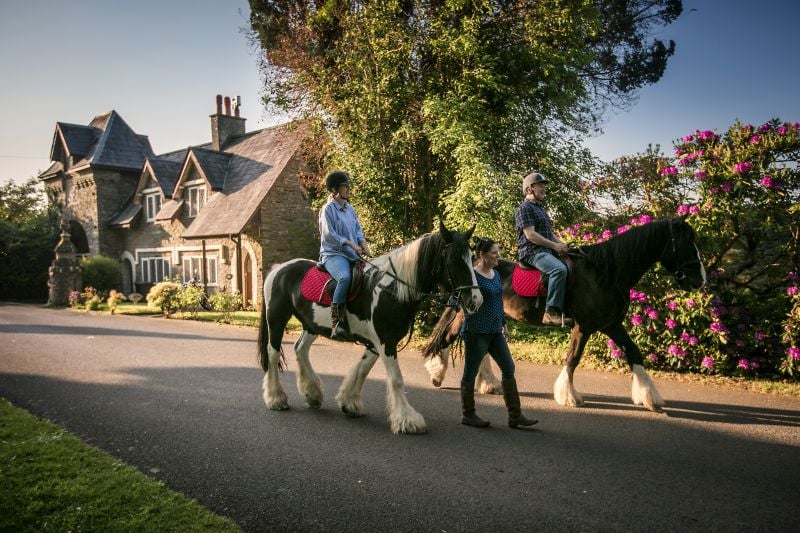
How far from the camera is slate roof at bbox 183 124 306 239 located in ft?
73.6

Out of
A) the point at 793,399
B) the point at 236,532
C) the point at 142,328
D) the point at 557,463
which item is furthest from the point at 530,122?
the point at 142,328

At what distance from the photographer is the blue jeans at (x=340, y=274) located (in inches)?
228

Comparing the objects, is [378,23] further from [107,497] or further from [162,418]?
[107,497]

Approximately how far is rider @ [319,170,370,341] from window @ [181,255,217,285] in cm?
2041

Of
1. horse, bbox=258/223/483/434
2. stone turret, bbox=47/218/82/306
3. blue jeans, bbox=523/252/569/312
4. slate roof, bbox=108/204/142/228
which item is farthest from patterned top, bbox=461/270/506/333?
slate roof, bbox=108/204/142/228

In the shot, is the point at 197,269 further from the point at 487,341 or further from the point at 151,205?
the point at 487,341

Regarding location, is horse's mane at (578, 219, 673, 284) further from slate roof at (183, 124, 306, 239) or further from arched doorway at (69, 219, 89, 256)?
arched doorway at (69, 219, 89, 256)

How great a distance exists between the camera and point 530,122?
12750 mm

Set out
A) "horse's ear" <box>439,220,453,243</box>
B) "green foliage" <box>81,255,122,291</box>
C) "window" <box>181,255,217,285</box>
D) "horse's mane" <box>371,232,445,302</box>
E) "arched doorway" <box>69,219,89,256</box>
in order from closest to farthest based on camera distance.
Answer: "horse's ear" <box>439,220,453,243</box>
"horse's mane" <box>371,232,445,302</box>
"window" <box>181,255,217,285</box>
"green foliage" <box>81,255,122,291</box>
"arched doorway" <box>69,219,89,256</box>

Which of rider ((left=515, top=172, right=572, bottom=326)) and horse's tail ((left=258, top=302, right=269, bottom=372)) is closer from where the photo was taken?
rider ((left=515, top=172, right=572, bottom=326))

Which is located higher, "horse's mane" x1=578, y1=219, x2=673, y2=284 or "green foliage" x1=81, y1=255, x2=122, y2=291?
"green foliage" x1=81, y1=255, x2=122, y2=291

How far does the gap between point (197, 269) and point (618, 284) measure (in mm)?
23767

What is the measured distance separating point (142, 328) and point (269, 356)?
11397 millimetres

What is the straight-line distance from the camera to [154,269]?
96.8 feet
